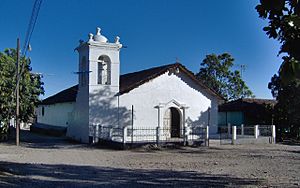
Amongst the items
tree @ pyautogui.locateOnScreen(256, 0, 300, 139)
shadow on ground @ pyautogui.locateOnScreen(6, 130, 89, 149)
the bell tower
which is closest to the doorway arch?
the bell tower

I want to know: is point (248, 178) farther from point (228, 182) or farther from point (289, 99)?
point (289, 99)

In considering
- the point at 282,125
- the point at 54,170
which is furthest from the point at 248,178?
the point at 282,125

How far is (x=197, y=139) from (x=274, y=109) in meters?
10.6

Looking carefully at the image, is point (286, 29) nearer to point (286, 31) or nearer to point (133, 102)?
point (286, 31)

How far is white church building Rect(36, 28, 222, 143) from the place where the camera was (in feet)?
75.6

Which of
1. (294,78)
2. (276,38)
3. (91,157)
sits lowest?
(91,157)

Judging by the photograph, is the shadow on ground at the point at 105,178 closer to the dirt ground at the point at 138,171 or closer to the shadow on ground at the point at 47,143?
the dirt ground at the point at 138,171

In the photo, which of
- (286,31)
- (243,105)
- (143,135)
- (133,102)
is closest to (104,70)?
(133,102)

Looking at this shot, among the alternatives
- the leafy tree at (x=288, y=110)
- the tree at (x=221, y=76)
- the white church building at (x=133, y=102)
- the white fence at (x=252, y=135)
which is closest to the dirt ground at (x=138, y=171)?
the white church building at (x=133, y=102)

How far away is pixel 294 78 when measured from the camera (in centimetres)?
329

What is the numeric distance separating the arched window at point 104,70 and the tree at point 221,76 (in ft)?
79.5

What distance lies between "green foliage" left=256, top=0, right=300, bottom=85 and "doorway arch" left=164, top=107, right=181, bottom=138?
21522 millimetres

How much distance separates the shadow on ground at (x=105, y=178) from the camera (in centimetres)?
973

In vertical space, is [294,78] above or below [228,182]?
above
